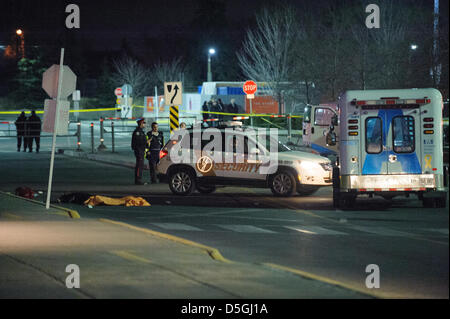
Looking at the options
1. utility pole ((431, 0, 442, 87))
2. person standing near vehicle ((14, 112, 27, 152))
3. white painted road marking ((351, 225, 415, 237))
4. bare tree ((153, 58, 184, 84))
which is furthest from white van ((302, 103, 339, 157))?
bare tree ((153, 58, 184, 84))

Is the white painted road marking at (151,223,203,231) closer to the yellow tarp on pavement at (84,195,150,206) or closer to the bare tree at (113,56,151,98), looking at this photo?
the yellow tarp on pavement at (84,195,150,206)

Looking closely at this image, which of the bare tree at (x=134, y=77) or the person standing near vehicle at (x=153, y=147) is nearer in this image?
the person standing near vehicle at (x=153, y=147)

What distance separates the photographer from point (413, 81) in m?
33.8

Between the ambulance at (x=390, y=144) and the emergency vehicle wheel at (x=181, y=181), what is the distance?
15.4 ft

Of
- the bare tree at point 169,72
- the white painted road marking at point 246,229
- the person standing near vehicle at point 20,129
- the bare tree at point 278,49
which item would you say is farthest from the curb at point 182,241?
the bare tree at point 169,72

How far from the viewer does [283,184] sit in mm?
20516

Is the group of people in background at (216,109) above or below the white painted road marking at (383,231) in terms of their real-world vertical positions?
above

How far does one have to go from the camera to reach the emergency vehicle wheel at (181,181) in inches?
838

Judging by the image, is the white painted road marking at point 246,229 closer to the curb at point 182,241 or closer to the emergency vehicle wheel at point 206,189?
the curb at point 182,241

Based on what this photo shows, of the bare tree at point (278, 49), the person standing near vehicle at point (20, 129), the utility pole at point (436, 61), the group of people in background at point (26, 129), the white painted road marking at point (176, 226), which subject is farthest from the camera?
the bare tree at point (278, 49)

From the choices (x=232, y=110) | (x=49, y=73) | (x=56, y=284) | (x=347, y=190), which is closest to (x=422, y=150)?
(x=347, y=190)

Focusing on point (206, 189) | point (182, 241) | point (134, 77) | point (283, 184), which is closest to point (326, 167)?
point (283, 184)

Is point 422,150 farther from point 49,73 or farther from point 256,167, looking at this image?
point 49,73
